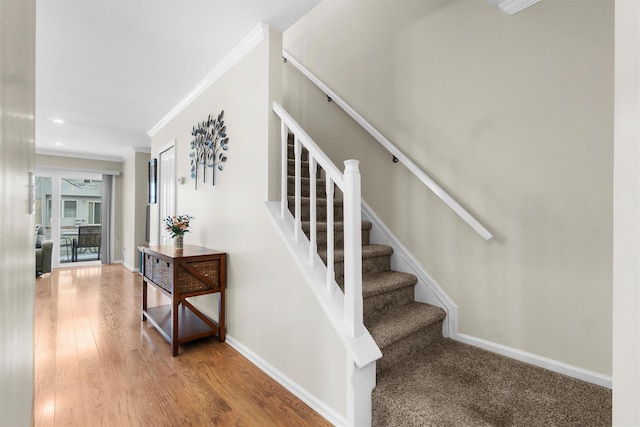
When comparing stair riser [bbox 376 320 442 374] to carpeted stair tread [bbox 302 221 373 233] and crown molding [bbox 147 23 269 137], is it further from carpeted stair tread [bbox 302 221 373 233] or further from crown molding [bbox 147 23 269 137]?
crown molding [bbox 147 23 269 137]

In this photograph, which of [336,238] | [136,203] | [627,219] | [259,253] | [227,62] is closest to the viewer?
[627,219]

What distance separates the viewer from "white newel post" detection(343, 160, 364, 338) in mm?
1520

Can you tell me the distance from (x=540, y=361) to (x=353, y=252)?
1.31 metres

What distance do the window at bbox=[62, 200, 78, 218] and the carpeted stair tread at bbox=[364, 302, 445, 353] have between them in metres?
7.24

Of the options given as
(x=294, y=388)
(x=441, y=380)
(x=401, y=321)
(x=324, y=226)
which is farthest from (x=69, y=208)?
(x=441, y=380)

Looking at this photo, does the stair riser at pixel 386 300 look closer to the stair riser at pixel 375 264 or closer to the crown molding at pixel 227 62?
the stair riser at pixel 375 264

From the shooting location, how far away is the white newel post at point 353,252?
1.52 meters

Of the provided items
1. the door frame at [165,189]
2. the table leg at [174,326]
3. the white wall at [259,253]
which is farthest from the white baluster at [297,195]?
the door frame at [165,189]

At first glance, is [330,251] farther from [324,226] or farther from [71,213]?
[71,213]

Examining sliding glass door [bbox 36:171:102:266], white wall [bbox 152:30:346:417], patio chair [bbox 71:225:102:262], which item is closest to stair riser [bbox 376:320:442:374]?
white wall [bbox 152:30:346:417]

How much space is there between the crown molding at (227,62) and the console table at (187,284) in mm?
1605

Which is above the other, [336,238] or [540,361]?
[336,238]

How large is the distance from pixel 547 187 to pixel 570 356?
36.9 inches

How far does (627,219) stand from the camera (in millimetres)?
681
